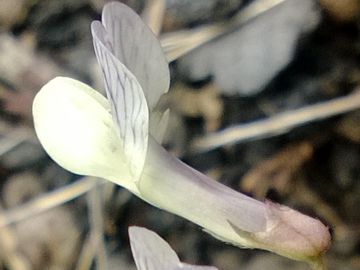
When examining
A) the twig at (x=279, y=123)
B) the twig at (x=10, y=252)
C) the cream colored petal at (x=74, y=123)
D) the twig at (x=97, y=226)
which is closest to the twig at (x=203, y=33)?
the twig at (x=279, y=123)

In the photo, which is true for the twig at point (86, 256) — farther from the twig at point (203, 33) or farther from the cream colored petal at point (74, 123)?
the cream colored petal at point (74, 123)

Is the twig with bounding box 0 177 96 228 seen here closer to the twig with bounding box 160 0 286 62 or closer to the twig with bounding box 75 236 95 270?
the twig with bounding box 75 236 95 270

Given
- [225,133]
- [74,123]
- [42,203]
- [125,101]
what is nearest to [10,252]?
[42,203]

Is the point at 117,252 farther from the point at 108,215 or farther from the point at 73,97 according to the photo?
the point at 73,97

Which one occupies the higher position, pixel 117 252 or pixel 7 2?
pixel 7 2

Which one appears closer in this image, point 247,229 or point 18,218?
point 247,229

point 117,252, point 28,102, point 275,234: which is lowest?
point 117,252

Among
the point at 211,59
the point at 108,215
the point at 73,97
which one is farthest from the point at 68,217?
the point at 73,97
